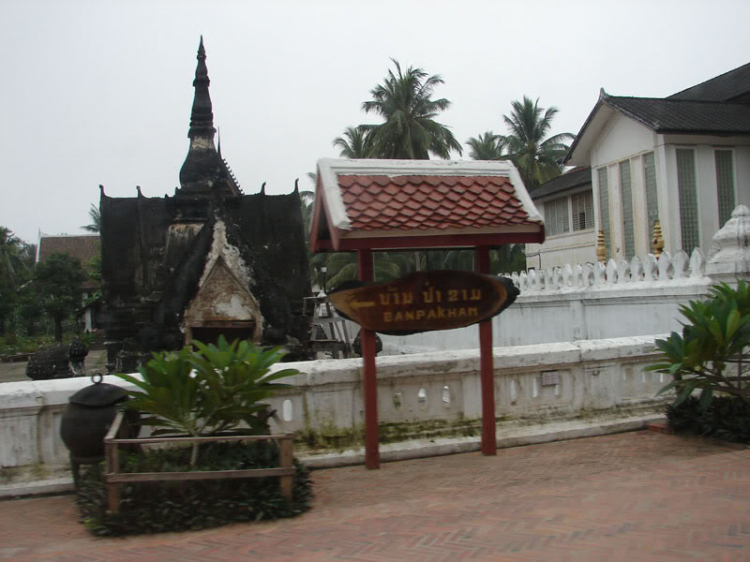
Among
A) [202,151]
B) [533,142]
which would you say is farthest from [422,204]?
[533,142]

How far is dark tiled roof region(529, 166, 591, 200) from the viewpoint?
2492cm

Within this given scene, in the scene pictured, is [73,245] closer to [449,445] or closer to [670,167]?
[670,167]

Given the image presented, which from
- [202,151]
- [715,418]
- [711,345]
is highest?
[202,151]

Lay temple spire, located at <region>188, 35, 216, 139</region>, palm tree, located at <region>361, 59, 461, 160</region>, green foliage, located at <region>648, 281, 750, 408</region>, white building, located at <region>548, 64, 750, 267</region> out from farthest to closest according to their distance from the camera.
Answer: palm tree, located at <region>361, 59, 461, 160</region> → white building, located at <region>548, 64, 750, 267</region> → temple spire, located at <region>188, 35, 216, 139</region> → green foliage, located at <region>648, 281, 750, 408</region>

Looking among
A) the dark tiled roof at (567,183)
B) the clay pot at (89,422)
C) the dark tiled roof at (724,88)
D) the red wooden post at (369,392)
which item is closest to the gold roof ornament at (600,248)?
the dark tiled roof at (567,183)

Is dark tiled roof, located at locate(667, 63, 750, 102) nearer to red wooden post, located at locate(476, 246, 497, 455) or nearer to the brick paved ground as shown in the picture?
red wooden post, located at locate(476, 246, 497, 455)

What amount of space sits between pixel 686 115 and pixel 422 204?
47.2 ft

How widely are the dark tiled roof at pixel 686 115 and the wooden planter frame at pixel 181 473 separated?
47.7 feet

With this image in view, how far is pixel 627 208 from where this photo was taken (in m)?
19.1

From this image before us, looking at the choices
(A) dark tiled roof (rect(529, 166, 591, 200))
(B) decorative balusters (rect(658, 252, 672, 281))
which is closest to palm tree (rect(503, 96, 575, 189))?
(A) dark tiled roof (rect(529, 166, 591, 200))

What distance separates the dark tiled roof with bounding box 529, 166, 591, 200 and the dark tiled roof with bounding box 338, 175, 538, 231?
61.8 ft

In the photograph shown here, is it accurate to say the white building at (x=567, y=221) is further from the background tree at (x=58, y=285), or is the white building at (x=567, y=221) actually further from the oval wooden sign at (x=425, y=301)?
the background tree at (x=58, y=285)

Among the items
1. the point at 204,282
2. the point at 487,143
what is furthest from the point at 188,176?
the point at 487,143

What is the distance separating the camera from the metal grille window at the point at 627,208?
19.0 meters
